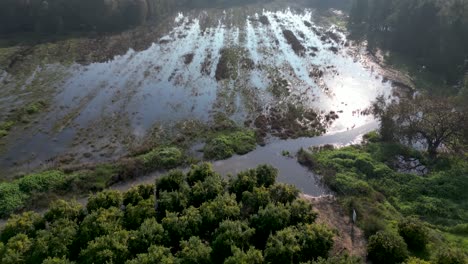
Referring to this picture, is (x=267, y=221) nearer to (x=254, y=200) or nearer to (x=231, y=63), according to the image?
(x=254, y=200)

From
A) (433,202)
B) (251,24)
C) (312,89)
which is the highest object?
(251,24)

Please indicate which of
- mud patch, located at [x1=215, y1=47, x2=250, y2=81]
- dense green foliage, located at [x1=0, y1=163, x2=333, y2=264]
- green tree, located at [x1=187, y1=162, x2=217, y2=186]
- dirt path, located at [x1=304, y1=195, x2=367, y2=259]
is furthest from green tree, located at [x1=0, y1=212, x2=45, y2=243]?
mud patch, located at [x1=215, y1=47, x2=250, y2=81]

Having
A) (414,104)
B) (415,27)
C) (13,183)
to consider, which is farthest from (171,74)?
(415,27)

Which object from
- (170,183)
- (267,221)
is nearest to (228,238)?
(267,221)

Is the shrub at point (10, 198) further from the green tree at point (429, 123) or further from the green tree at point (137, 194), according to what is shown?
the green tree at point (429, 123)

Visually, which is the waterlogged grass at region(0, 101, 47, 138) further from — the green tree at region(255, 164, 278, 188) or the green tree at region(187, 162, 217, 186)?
the green tree at region(255, 164, 278, 188)

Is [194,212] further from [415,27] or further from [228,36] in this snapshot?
[415,27]
